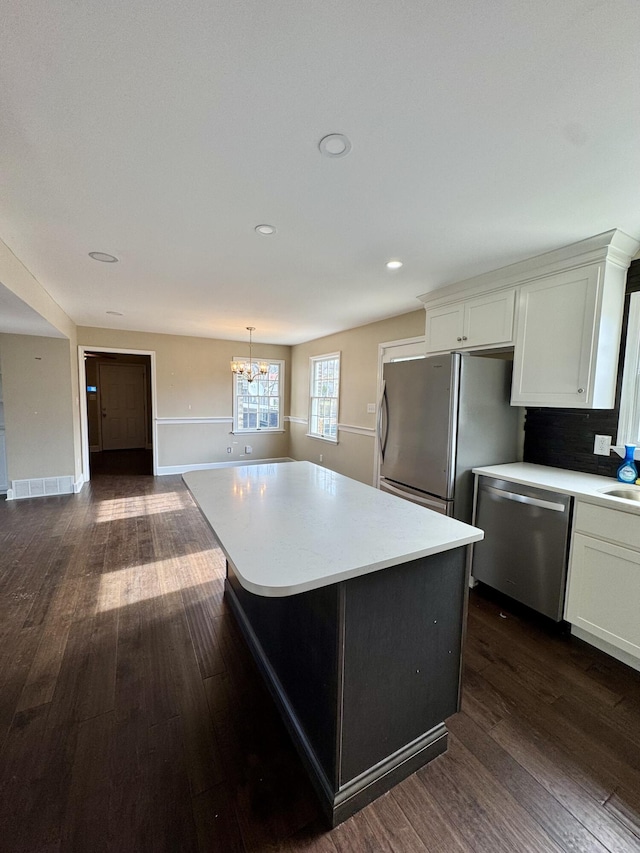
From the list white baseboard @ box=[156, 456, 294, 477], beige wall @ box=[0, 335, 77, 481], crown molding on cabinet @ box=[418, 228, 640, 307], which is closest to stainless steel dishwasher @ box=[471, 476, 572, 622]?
crown molding on cabinet @ box=[418, 228, 640, 307]

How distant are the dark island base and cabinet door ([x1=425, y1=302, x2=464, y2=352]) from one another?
2.19 metres

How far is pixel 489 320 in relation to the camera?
8.99ft

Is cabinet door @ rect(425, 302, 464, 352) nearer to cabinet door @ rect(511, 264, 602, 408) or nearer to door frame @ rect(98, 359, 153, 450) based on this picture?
cabinet door @ rect(511, 264, 602, 408)

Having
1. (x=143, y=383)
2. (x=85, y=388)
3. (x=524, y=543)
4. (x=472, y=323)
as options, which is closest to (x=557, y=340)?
(x=472, y=323)

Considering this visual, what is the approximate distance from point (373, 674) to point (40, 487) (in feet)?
17.3

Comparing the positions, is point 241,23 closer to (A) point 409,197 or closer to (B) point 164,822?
(A) point 409,197

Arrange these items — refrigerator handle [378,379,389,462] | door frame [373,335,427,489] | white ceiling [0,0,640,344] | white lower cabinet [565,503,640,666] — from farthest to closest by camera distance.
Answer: door frame [373,335,427,489] < refrigerator handle [378,379,389,462] < white lower cabinet [565,503,640,666] < white ceiling [0,0,640,344]

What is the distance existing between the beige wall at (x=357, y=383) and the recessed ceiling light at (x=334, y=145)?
2.52m

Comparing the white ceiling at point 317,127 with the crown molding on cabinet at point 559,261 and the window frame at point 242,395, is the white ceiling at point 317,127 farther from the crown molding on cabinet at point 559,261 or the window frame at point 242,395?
the window frame at point 242,395

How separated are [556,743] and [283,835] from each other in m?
1.16

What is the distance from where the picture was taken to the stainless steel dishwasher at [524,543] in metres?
2.08

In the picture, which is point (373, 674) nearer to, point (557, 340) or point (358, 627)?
point (358, 627)

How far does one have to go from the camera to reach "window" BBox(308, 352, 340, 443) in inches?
214

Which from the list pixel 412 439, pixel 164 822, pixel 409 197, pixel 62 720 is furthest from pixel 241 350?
pixel 164 822
